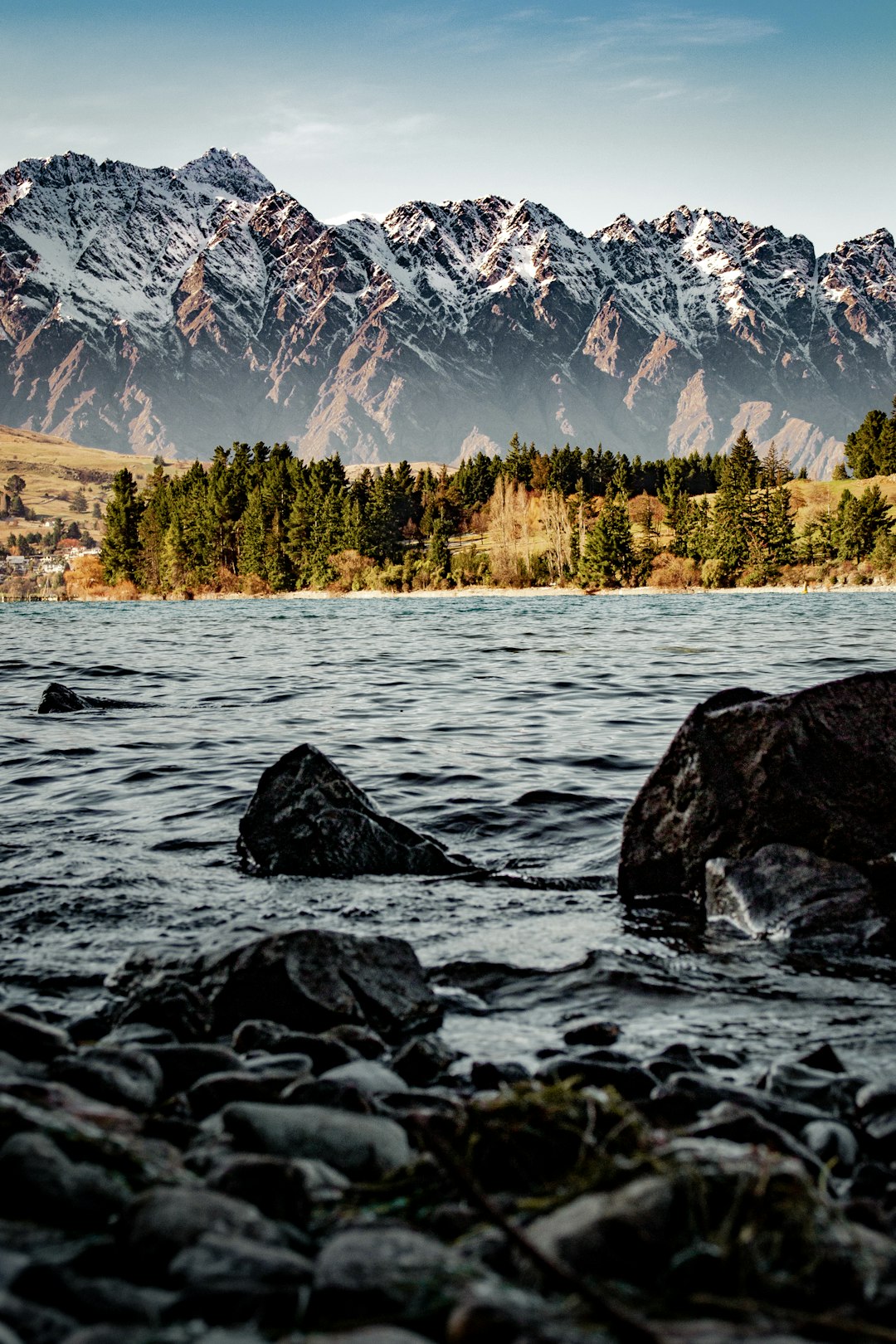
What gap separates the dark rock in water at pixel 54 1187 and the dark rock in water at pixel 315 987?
7.31 feet

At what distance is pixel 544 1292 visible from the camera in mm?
2824

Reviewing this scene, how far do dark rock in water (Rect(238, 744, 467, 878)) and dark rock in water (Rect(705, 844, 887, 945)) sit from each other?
8.21ft

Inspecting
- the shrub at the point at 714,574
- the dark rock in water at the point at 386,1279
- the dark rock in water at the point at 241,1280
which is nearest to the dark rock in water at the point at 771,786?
the dark rock in water at the point at 386,1279

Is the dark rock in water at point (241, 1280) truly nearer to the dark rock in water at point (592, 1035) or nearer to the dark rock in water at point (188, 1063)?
the dark rock in water at point (188, 1063)

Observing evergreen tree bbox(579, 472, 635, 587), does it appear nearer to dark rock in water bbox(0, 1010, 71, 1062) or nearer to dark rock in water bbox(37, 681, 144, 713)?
dark rock in water bbox(37, 681, 144, 713)

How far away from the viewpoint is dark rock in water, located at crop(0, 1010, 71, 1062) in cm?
503

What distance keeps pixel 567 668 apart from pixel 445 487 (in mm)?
150503

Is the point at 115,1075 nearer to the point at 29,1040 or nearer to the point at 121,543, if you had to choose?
the point at 29,1040

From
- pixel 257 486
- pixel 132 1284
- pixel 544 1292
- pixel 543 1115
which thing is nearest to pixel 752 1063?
pixel 543 1115

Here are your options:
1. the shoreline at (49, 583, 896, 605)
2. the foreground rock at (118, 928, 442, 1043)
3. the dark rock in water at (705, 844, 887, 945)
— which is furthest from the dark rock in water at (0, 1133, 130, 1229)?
the shoreline at (49, 583, 896, 605)

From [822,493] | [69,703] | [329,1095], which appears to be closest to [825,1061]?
[329,1095]

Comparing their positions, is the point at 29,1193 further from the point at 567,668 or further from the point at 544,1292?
the point at 567,668

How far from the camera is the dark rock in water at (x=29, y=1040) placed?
198 inches

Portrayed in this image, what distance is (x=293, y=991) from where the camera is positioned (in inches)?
223
